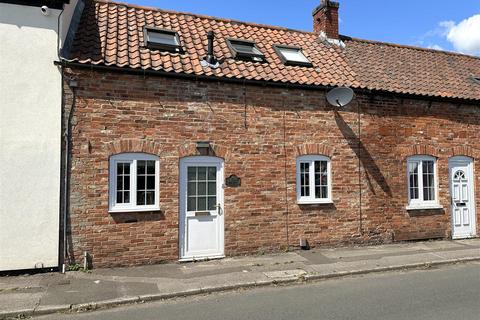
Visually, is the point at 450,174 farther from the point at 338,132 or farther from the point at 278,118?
the point at 278,118

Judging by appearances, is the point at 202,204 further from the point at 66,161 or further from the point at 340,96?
the point at 340,96

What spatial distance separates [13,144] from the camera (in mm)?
7789

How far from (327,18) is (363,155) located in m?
5.28

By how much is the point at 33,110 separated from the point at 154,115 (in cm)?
242

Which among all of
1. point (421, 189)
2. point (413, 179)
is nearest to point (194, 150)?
point (413, 179)

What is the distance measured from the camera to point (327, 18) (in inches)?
517

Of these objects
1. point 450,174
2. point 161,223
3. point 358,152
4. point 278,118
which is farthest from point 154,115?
point 450,174

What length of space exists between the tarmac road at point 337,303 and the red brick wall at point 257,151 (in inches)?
94.5

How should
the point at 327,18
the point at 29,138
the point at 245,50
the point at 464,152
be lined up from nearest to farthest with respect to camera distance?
the point at 29,138 < the point at 245,50 < the point at 464,152 < the point at 327,18

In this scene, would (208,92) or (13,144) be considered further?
(208,92)

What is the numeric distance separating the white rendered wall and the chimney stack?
8.50 meters

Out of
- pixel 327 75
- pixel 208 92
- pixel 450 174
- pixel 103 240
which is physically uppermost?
pixel 327 75

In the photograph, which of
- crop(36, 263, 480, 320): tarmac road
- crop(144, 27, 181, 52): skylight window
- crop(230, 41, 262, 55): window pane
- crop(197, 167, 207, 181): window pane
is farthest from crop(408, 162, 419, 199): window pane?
crop(144, 27, 181, 52): skylight window

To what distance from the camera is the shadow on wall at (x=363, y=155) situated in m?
10.5
